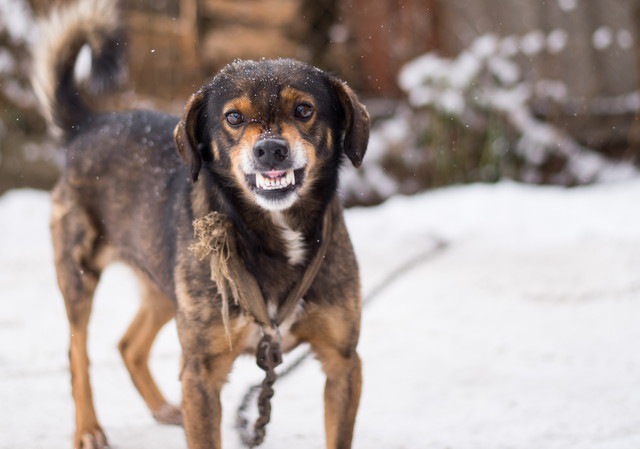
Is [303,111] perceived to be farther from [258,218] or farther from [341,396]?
[341,396]

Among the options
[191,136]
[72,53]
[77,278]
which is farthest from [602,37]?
[191,136]

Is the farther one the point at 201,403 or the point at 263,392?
the point at 263,392

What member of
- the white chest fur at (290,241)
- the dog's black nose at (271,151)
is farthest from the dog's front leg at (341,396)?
the dog's black nose at (271,151)

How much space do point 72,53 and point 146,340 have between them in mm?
1334

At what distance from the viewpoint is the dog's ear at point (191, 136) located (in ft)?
9.78

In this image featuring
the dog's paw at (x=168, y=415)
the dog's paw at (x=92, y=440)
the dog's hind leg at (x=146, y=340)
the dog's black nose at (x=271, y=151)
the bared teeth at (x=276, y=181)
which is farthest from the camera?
the dog's hind leg at (x=146, y=340)

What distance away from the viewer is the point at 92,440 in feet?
11.6

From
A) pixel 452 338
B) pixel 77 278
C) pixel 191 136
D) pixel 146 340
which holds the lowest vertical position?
pixel 452 338

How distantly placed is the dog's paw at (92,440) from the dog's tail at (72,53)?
1.34m

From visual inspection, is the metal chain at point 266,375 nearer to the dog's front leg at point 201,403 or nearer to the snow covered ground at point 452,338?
the dog's front leg at point 201,403

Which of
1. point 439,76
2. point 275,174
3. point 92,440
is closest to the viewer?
point 275,174

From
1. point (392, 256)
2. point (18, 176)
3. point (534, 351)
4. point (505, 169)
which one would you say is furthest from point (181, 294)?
point (18, 176)

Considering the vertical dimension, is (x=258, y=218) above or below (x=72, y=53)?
below

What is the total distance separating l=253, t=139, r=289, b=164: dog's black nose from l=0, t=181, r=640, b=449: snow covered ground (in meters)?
1.30
